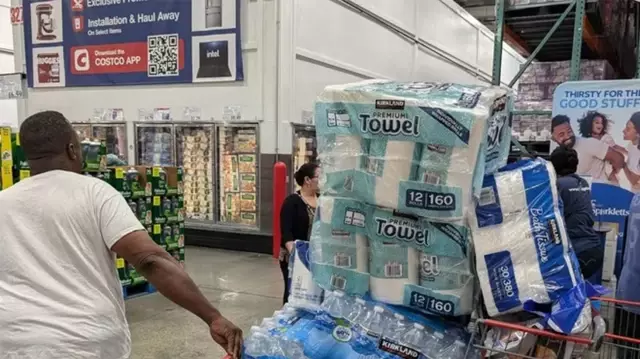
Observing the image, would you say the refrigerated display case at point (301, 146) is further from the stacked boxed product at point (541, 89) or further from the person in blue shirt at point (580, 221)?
the person in blue shirt at point (580, 221)

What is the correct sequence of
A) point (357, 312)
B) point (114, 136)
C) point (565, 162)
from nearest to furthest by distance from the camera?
1. point (357, 312)
2. point (565, 162)
3. point (114, 136)

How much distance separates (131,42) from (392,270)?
30.0 feet

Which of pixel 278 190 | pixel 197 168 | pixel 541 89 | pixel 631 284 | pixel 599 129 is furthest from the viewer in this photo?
pixel 197 168

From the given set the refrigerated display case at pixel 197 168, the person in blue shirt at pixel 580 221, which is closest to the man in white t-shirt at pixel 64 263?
the person in blue shirt at pixel 580 221

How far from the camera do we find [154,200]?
6.72 metres

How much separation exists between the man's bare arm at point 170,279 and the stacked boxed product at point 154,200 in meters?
4.37

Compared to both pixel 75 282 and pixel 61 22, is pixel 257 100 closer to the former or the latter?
pixel 61 22

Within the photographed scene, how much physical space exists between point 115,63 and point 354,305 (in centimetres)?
941

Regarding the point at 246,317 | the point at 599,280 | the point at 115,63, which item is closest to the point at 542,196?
the point at 599,280

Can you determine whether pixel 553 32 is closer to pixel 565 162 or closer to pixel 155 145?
pixel 565 162

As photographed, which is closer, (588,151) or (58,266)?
(58,266)

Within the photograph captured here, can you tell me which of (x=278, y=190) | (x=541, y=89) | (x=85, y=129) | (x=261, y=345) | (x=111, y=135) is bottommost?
(x=278, y=190)

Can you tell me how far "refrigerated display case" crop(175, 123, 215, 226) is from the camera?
32.0ft

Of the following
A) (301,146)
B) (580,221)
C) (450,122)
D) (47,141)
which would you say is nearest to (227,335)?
(47,141)
